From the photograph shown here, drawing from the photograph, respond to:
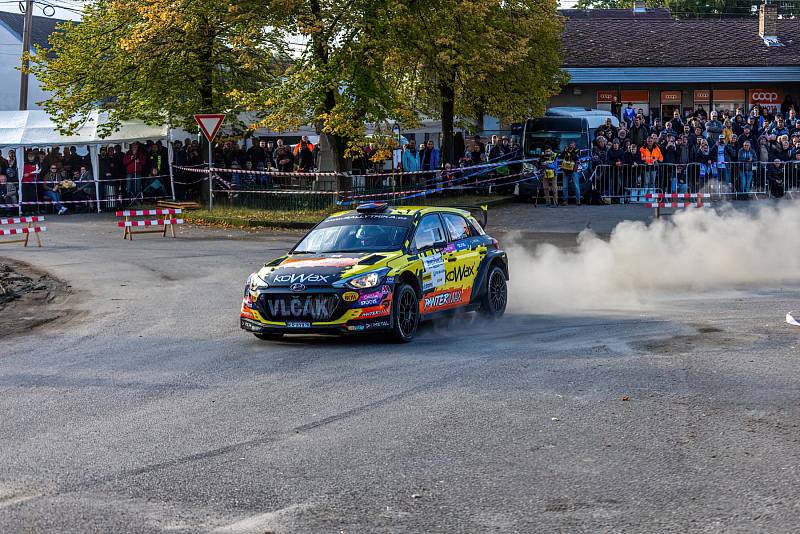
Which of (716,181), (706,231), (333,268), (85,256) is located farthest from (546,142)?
(333,268)

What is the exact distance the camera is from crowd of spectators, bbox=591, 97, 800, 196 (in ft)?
104

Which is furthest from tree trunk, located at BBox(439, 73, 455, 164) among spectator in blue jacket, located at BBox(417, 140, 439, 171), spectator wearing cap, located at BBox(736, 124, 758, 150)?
spectator wearing cap, located at BBox(736, 124, 758, 150)

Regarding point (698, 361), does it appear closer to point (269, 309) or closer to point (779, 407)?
point (779, 407)

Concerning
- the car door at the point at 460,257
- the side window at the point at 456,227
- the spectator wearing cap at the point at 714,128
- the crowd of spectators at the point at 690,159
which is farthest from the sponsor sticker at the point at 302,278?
the spectator wearing cap at the point at 714,128

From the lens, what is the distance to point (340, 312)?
12117 mm

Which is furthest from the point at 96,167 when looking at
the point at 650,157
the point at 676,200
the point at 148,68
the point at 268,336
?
the point at 268,336

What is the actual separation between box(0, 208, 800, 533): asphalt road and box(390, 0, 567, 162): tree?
17.4 metres

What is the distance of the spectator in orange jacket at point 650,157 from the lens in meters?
31.7

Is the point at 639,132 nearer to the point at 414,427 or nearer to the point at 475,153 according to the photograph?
the point at 475,153

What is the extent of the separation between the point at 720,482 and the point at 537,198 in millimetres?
26273

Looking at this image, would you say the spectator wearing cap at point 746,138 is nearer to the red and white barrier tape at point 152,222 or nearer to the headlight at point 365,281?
the red and white barrier tape at point 152,222

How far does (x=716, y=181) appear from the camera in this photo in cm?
3200

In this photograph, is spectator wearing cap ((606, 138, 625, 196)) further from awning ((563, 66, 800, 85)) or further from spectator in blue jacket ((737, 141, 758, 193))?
awning ((563, 66, 800, 85))

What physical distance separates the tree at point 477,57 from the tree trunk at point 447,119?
Result: 0.03 meters
